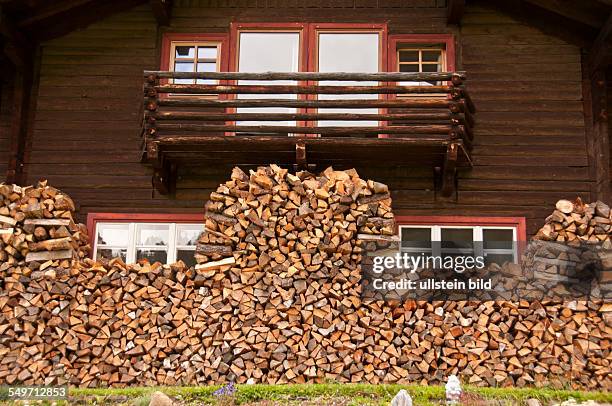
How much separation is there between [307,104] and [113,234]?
13.4ft

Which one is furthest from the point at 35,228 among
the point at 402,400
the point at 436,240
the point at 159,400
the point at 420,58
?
the point at 420,58

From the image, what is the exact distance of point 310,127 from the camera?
13.4m

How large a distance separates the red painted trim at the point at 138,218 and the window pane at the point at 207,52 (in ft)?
9.81

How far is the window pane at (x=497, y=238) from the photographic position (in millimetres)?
13852

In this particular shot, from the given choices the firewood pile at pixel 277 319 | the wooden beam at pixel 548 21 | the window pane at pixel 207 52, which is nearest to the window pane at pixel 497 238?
the firewood pile at pixel 277 319

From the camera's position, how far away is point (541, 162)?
559 inches

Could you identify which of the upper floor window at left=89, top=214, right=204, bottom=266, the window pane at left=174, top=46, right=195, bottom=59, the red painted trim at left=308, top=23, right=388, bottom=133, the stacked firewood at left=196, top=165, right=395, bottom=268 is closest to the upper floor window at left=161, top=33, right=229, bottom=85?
the window pane at left=174, top=46, right=195, bottom=59

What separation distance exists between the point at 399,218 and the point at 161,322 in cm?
445

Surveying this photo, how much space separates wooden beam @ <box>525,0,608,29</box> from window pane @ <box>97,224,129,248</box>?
8.22 metres

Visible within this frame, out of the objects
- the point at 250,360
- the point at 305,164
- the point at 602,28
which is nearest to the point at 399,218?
the point at 305,164

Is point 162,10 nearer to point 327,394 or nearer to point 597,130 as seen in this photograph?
point 327,394

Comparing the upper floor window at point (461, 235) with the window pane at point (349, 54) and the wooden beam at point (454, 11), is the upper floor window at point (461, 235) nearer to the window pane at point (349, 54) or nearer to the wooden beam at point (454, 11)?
the window pane at point (349, 54)

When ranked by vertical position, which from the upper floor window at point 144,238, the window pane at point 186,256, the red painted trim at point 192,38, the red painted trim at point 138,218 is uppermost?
the red painted trim at point 192,38

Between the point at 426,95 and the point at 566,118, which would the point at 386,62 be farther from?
the point at 566,118
